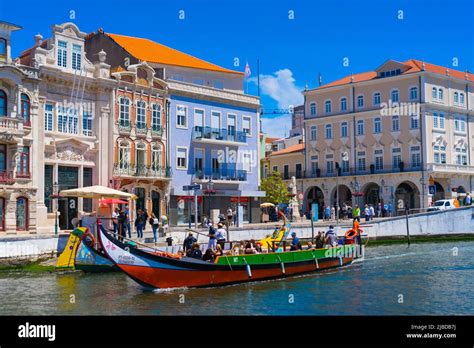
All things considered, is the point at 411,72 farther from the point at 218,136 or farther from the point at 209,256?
the point at 209,256

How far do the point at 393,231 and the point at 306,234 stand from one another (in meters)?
8.86

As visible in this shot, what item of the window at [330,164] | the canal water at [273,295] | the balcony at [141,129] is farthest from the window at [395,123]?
the canal water at [273,295]

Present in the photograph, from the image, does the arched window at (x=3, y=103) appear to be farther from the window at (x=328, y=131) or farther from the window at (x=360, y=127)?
the window at (x=328, y=131)

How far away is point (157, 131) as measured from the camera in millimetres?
48406

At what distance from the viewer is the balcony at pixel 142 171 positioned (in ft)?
147

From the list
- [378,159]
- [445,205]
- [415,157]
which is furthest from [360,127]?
[445,205]

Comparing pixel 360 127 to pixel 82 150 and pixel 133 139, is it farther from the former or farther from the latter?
pixel 82 150

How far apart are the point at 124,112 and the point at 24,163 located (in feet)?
30.5

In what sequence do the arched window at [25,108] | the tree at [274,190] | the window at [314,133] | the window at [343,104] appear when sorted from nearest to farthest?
the arched window at [25,108] < the tree at [274,190] < the window at [343,104] < the window at [314,133]

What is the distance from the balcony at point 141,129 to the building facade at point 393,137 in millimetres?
22848

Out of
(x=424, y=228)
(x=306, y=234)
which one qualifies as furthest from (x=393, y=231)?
(x=306, y=234)

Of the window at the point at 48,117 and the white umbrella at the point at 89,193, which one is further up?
the window at the point at 48,117

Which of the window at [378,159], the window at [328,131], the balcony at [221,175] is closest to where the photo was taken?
the balcony at [221,175]

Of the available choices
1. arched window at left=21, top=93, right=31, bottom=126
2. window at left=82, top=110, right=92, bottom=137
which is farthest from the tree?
arched window at left=21, top=93, right=31, bottom=126
